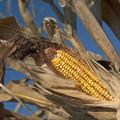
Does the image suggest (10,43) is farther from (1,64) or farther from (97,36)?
(97,36)

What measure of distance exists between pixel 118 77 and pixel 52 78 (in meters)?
0.37

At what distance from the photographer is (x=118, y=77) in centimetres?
231

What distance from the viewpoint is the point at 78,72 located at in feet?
7.79

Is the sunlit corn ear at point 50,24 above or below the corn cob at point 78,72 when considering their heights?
above

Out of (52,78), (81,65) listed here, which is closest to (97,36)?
(81,65)

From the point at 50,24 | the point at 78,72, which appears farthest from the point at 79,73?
the point at 50,24

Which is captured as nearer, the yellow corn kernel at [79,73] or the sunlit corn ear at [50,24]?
the yellow corn kernel at [79,73]

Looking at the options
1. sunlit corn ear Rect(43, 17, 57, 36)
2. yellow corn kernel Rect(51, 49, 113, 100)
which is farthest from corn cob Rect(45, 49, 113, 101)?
sunlit corn ear Rect(43, 17, 57, 36)

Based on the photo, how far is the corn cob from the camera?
7.68 ft

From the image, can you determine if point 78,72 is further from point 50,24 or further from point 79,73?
point 50,24

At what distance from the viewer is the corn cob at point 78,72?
2342 millimetres

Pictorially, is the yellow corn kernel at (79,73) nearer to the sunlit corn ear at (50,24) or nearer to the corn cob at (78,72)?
the corn cob at (78,72)

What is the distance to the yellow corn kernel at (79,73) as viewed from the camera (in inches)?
92.3

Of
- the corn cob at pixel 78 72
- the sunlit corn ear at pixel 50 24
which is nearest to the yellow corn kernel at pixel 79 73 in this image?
the corn cob at pixel 78 72
